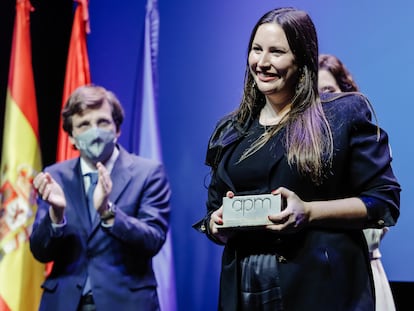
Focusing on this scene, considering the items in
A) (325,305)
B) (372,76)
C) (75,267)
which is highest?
(372,76)

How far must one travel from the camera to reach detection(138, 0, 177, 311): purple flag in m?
3.41

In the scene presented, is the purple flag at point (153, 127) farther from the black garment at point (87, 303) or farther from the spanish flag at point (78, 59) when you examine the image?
the black garment at point (87, 303)

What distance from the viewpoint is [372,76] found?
3016mm

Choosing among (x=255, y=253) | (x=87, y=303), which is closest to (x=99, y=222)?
(x=87, y=303)

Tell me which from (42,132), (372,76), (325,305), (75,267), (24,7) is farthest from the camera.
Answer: (42,132)

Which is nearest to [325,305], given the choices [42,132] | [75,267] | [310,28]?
[310,28]

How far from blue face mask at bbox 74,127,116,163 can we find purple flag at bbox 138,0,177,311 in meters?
0.81

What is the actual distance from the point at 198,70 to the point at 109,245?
4.56 ft

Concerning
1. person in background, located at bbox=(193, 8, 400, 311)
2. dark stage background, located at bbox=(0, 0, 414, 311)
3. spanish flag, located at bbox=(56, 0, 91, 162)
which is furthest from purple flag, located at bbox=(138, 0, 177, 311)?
person in background, located at bbox=(193, 8, 400, 311)

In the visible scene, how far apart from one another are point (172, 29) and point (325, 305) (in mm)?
2629

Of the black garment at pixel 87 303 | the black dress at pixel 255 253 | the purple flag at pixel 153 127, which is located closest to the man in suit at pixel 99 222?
the black garment at pixel 87 303

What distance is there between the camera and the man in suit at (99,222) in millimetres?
2529

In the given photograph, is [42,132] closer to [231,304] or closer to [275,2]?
[275,2]

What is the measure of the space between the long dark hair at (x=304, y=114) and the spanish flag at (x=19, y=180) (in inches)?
84.4
